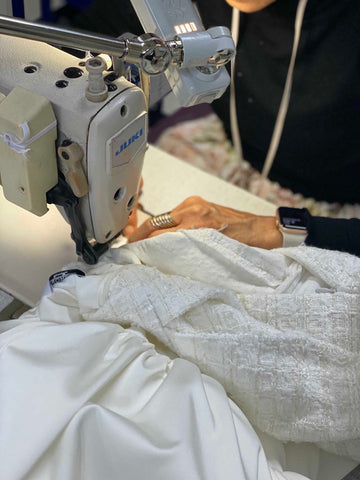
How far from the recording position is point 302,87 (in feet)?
4.71

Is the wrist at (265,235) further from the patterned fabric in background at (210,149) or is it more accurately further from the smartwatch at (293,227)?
the patterned fabric in background at (210,149)

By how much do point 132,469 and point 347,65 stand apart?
1127 millimetres

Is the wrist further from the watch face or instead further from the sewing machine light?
the sewing machine light

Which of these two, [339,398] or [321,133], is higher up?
[339,398]

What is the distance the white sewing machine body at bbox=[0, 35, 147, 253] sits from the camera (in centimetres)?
69

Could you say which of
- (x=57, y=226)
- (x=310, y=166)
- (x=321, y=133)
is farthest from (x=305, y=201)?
(x=57, y=226)

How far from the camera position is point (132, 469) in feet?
2.02

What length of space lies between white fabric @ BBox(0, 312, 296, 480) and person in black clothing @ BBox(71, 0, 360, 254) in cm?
97

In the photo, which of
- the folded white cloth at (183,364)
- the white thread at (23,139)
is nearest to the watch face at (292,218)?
the folded white cloth at (183,364)

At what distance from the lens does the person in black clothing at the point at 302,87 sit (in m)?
1.30

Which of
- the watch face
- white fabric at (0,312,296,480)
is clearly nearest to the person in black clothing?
the watch face

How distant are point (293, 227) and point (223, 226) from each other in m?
0.13

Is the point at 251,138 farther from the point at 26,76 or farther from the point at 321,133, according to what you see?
the point at 26,76

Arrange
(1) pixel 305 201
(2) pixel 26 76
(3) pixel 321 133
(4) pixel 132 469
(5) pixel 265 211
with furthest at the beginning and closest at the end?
(1) pixel 305 201
(3) pixel 321 133
(5) pixel 265 211
(2) pixel 26 76
(4) pixel 132 469
